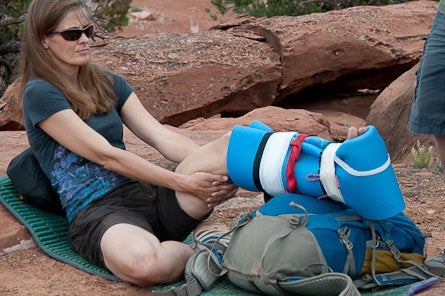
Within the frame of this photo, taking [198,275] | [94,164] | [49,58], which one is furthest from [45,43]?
[198,275]

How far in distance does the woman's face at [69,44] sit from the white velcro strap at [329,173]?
3.80 ft

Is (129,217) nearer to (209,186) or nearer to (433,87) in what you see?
(209,186)

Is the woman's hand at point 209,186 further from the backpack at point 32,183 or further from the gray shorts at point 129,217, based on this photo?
the backpack at point 32,183

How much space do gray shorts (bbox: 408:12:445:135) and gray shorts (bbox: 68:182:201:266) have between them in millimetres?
1023

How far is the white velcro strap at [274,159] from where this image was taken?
3350 millimetres

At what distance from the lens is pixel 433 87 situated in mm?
3189

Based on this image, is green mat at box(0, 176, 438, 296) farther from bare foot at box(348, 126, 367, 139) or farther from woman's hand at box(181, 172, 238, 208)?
bare foot at box(348, 126, 367, 139)

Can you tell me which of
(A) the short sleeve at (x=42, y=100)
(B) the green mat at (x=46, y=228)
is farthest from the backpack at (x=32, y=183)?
(A) the short sleeve at (x=42, y=100)

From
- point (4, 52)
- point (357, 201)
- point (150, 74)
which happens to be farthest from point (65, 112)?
point (4, 52)

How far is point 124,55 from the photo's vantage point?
29.2 feet

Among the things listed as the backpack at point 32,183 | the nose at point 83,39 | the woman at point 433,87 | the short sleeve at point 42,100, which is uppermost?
the woman at point 433,87

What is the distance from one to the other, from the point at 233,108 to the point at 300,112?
1.73 metres

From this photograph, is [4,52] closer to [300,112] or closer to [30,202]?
[300,112]

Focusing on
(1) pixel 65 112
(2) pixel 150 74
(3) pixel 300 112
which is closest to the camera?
(1) pixel 65 112
